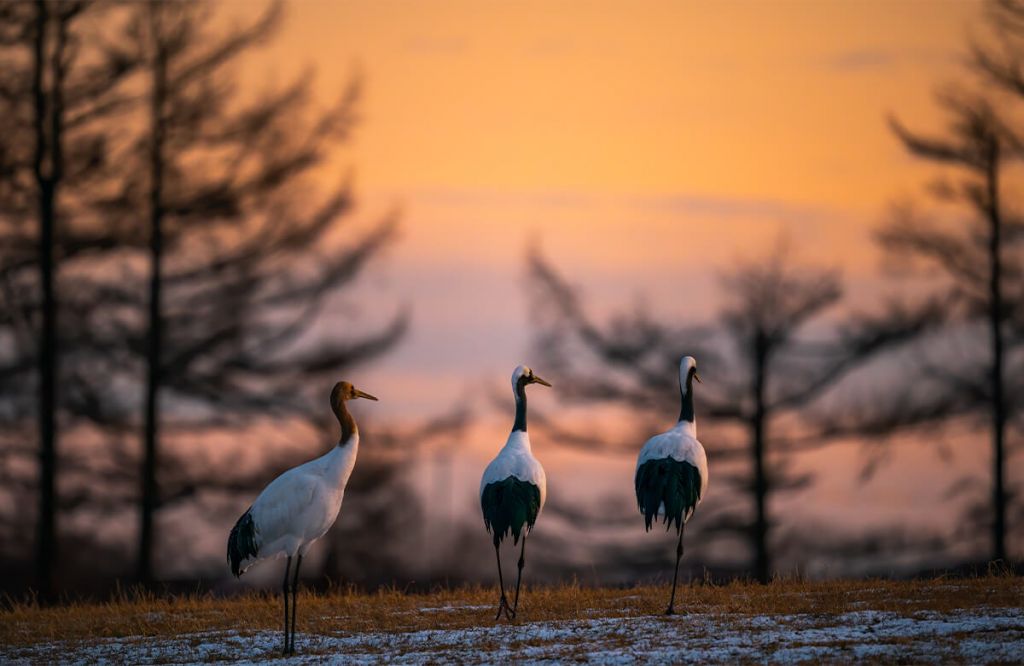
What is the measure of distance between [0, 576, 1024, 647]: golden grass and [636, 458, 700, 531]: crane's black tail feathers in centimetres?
110

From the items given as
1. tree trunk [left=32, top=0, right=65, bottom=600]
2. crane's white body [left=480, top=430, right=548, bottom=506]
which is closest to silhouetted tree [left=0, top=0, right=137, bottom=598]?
tree trunk [left=32, top=0, right=65, bottom=600]

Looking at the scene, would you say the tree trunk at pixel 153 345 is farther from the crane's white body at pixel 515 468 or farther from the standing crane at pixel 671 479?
the standing crane at pixel 671 479

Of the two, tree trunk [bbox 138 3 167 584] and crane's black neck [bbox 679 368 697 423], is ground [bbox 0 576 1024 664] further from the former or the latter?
tree trunk [bbox 138 3 167 584]

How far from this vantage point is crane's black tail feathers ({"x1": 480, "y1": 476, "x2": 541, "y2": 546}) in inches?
586

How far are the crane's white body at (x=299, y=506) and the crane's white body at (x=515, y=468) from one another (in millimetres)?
1512

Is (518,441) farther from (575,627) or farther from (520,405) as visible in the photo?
(575,627)

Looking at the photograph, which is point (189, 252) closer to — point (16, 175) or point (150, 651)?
point (16, 175)

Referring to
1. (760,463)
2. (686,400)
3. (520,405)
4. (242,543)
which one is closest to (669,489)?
(686,400)

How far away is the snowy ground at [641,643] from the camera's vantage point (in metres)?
12.3

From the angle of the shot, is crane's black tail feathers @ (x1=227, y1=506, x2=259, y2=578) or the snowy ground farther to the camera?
crane's black tail feathers @ (x1=227, y1=506, x2=259, y2=578)

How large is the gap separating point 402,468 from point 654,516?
11920 mm

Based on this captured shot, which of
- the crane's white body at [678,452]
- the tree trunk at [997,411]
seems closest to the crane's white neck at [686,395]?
the crane's white body at [678,452]

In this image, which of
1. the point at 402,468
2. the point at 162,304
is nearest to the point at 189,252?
the point at 162,304

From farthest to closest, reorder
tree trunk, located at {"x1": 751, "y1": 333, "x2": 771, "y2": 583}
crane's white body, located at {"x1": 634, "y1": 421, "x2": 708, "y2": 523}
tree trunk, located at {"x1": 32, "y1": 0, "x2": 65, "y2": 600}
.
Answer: tree trunk, located at {"x1": 751, "y1": 333, "x2": 771, "y2": 583} < tree trunk, located at {"x1": 32, "y1": 0, "x2": 65, "y2": 600} < crane's white body, located at {"x1": 634, "y1": 421, "x2": 708, "y2": 523}
